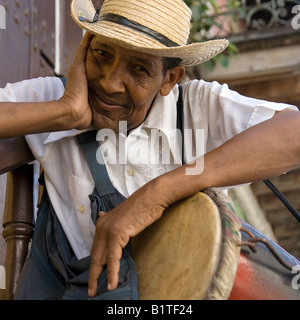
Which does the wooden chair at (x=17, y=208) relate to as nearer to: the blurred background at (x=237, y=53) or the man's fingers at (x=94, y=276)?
the man's fingers at (x=94, y=276)

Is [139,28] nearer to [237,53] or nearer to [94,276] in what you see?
[94,276]

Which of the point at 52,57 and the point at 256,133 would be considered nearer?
the point at 256,133

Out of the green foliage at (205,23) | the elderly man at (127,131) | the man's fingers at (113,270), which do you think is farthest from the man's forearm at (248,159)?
the green foliage at (205,23)

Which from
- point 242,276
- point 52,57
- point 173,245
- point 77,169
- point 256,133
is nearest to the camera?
point 242,276

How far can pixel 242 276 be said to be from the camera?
6.28 ft

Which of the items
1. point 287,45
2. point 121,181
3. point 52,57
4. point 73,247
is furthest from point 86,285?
point 287,45

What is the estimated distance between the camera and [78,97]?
229 cm

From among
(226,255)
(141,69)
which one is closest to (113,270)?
(226,255)

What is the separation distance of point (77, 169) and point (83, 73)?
0.36 meters

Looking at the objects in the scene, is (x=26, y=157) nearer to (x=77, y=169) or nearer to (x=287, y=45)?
(x=77, y=169)

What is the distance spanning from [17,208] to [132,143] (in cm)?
51

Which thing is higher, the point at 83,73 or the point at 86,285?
the point at 83,73

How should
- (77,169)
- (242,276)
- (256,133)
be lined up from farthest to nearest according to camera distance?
(77,169), (256,133), (242,276)

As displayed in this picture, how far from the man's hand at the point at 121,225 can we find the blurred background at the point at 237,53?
1.52 meters
